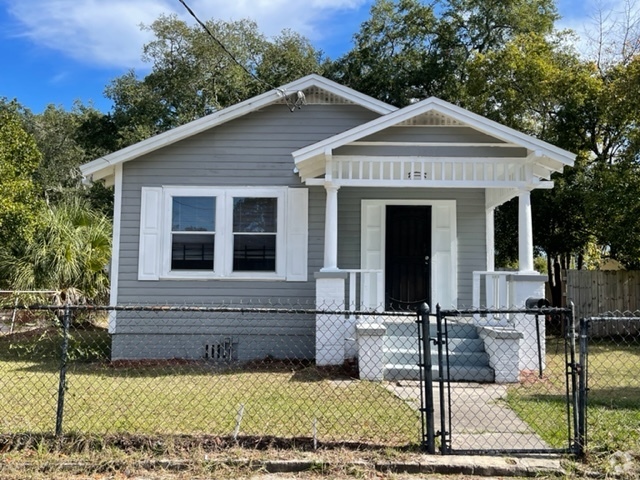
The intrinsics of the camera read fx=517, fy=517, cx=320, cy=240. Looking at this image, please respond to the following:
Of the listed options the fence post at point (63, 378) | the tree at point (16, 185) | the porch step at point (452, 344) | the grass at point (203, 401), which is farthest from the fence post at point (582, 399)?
the tree at point (16, 185)

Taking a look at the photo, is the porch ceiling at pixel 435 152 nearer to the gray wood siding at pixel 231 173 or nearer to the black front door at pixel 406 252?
the gray wood siding at pixel 231 173

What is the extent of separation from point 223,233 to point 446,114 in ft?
13.9

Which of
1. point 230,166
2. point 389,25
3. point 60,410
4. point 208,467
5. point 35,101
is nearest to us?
point 208,467

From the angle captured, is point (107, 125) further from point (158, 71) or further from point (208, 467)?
point (208, 467)

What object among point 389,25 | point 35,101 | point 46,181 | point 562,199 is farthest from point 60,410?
point 35,101

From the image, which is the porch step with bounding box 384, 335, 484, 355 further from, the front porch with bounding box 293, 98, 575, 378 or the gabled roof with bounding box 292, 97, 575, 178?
the gabled roof with bounding box 292, 97, 575, 178

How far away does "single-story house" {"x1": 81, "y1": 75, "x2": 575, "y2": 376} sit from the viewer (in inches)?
322

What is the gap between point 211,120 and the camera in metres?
9.11

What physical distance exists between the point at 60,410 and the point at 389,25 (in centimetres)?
2043

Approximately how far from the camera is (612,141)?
44.3ft

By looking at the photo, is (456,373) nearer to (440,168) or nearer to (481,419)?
(481,419)

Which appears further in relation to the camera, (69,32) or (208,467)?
(69,32)

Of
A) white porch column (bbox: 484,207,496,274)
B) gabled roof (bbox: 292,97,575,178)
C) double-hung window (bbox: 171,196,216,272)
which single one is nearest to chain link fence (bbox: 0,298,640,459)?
double-hung window (bbox: 171,196,216,272)

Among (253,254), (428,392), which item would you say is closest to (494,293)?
(253,254)
